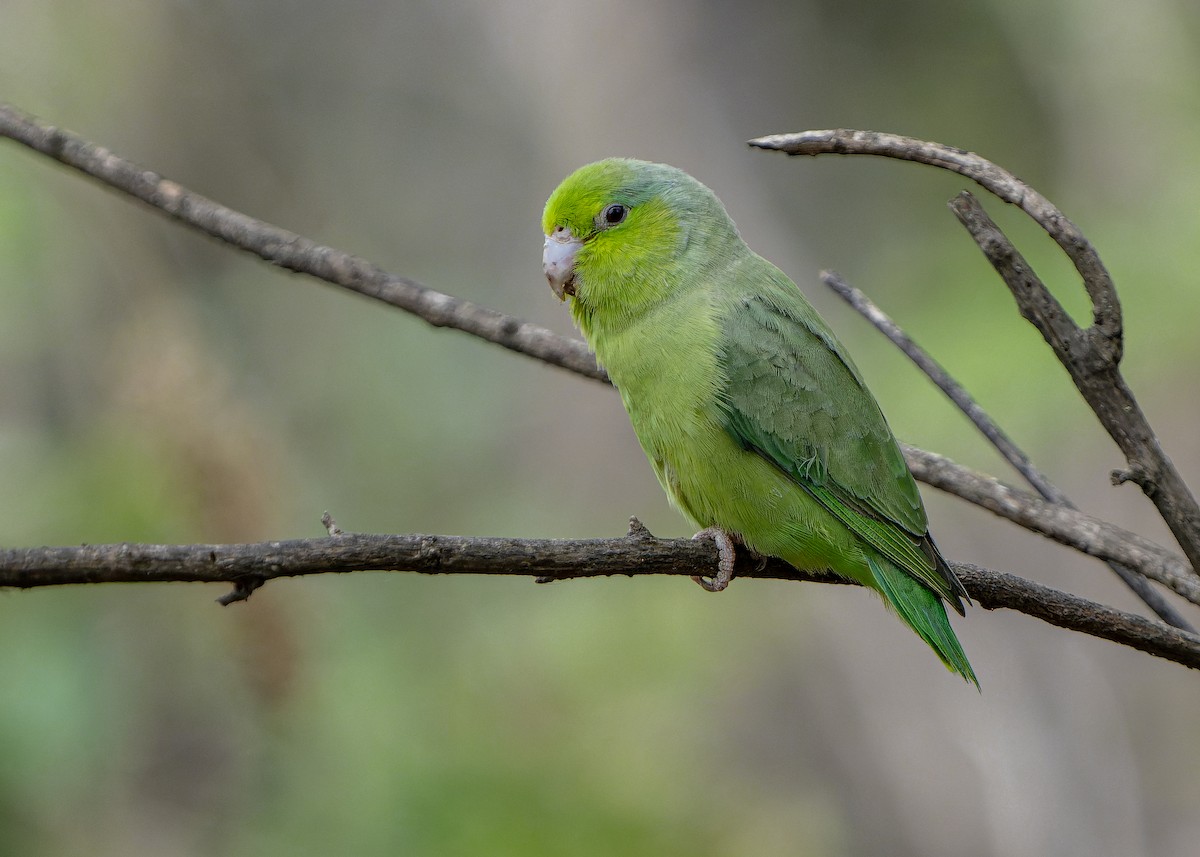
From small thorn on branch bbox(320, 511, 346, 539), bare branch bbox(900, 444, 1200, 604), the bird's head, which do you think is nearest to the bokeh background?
the bird's head

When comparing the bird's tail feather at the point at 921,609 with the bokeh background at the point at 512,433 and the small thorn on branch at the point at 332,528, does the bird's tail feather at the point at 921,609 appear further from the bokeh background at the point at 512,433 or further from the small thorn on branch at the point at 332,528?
the small thorn on branch at the point at 332,528

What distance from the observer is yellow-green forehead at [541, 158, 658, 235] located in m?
3.35

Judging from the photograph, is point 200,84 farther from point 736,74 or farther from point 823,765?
point 823,765

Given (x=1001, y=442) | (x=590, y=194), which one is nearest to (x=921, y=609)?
(x=1001, y=442)

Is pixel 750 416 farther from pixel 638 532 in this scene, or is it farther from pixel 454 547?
pixel 454 547

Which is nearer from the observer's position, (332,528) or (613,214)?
(332,528)

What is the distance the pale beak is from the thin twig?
0.81 m

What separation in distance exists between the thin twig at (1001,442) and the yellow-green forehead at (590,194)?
76 centimetres

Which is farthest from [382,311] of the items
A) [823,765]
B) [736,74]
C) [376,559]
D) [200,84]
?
[376,559]

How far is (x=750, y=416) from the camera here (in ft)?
9.99

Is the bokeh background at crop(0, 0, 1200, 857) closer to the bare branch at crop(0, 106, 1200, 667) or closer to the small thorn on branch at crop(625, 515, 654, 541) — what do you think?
the bare branch at crop(0, 106, 1200, 667)

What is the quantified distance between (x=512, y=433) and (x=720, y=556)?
464cm

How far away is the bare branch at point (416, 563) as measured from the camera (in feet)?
6.14

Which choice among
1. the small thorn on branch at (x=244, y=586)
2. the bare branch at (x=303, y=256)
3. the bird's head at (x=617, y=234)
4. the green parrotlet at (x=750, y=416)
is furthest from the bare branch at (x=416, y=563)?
the bird's head at (x=617, y=234)
